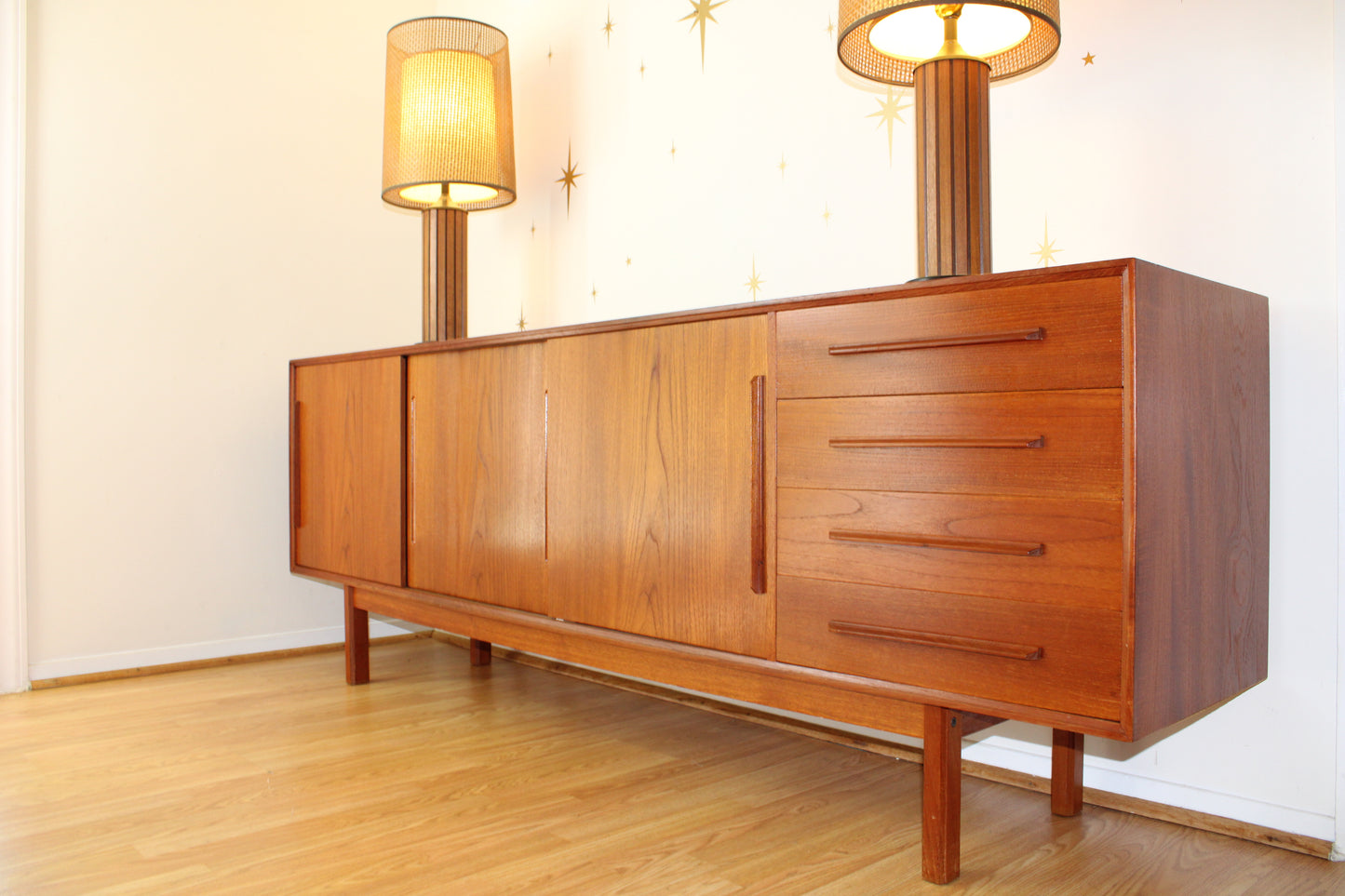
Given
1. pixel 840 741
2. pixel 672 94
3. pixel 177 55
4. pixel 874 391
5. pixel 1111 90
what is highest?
pixel 177 55

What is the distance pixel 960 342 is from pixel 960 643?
343 mm

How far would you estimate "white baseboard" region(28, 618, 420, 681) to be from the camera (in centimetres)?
220

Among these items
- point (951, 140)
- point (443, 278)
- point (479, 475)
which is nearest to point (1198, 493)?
point (951, 140)

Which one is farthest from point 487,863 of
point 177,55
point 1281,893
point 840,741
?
point 177,55

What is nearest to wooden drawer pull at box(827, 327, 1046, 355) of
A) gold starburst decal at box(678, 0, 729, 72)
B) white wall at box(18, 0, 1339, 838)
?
white wall at box(18, 0, 1339, 838)

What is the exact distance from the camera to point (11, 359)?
214 centimetres

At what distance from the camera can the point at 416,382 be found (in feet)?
6.48

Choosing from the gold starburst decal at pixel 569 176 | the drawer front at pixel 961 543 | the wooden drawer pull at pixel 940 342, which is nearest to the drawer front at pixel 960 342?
the wooden drawer pull at pixel 940 342

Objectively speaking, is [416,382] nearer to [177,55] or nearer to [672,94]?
[672,94]

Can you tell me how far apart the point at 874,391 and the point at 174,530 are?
193 centimetres

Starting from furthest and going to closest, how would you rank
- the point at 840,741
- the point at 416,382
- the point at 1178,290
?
the point at 416,382 < the point at 840,741 < the point at 1178,290

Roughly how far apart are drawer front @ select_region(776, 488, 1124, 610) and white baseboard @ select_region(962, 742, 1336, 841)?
0.57m

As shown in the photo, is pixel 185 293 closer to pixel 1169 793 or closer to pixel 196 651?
pixel 196 651

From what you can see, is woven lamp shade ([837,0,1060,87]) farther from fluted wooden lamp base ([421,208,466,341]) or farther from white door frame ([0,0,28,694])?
white door frame ([0,0,28,694])
